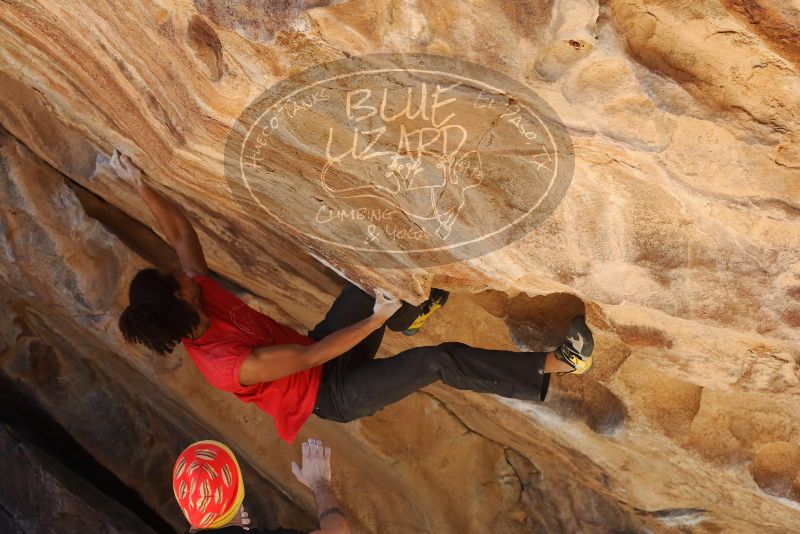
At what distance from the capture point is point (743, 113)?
1.59 metres

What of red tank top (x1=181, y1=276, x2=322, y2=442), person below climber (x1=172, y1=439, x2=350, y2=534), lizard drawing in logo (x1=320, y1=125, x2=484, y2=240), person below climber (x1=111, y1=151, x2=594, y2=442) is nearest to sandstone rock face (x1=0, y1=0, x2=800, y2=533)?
lizard drawing in logo (x1=320, y1=125, x2=484, y2=240)

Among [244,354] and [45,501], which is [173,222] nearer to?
[244,354]

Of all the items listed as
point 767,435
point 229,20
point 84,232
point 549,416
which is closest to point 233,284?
point 84,232

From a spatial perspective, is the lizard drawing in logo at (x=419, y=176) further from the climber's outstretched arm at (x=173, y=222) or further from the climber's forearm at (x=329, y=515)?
the climber's forearm at (x=329, y=515)

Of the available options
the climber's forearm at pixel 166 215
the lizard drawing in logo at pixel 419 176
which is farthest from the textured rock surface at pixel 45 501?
the lizard drawing in logo at pixel 419 176

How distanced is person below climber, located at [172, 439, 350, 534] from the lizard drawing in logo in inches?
37.8

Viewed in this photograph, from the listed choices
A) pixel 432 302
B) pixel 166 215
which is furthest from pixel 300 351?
pixel 166 215

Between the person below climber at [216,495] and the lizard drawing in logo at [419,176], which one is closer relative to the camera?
the lizard drawing in logo at [419,176]

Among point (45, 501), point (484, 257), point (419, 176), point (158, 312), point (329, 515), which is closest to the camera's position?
point (419, 176)

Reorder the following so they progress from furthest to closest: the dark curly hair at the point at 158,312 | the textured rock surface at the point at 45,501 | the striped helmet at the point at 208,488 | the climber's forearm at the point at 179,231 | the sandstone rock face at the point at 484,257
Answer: the textured rock surface at the point at 45,501 → the climber's forearm at the point at 179,231 → the striped helmet at the point at 208,488 → the dark curly hair at the point at 158,312 → the sandstone rock face at the point at 484,257

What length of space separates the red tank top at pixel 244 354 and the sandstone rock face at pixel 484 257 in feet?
0.91

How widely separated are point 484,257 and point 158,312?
92cm

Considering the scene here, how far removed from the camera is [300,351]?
7.45 ft

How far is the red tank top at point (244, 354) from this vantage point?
2.32 metres
